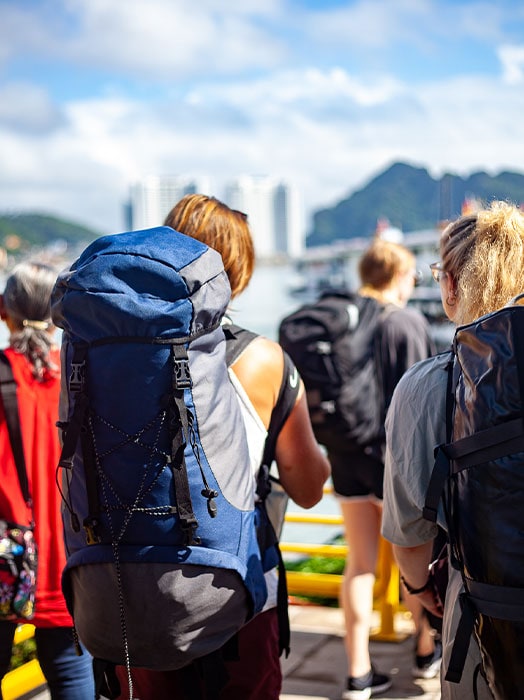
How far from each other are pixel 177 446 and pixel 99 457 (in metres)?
0.18

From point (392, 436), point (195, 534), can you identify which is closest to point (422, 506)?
point (392, 436)

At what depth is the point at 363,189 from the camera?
99.4m

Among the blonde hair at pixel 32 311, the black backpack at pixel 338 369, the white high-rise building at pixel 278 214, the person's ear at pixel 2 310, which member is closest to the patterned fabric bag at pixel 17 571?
the blonde hair at pixel 32 311

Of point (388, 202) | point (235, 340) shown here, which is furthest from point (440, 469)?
point (388, 202)

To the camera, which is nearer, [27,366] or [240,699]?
[240,699]

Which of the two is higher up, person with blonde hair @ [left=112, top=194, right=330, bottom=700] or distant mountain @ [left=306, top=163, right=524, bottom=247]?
distant mountain @ [left=306, top=163, right=524, bottom=247]

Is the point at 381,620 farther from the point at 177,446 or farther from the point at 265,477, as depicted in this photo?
the point at 177,446

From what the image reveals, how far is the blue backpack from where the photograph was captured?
178 cm

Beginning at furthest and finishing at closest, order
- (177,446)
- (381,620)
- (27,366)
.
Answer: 1. (381,620)
2. (27,366)
3. (177,446)

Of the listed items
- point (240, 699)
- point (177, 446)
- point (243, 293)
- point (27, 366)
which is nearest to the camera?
point (177, 446)

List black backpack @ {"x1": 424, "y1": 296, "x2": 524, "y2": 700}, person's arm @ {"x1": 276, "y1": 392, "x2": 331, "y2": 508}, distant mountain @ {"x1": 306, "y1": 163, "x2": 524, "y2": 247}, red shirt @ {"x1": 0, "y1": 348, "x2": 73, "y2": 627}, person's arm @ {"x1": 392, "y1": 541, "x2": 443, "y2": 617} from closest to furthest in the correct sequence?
black backpack @ {"x1": 424, "y1": 296, "x2": 524, "y2": 700} < person's arm @ {"x1": 392, "y1": 541, "x2": 443, "y2": 617} < person's arm @ {"x1": 276, "y1": 392, "x2": 331, "y2": 508} < red shirt @ {"x1": 0, "y1": 348, "x2": 73, "y2": 627} < distant mountain @ {"x1": 306, "y1": 163, "x2": 524, "y2": 247}

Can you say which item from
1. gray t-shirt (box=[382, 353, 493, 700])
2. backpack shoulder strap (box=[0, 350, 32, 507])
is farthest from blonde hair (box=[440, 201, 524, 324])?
backpack shoulder strap (box=[0, 350, 32, 507])

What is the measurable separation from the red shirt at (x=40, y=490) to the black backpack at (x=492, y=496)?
1383 mm

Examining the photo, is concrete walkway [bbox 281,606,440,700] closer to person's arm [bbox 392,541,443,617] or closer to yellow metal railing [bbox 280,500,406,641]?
yellow metal railing [bbox 280,500,406,641]
